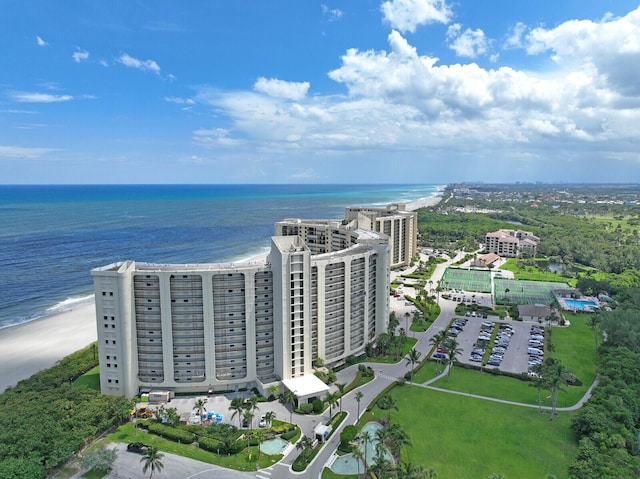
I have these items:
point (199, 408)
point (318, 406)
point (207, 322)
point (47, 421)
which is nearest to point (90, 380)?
point (47, 421)

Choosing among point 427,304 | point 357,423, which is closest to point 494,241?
point 427,304

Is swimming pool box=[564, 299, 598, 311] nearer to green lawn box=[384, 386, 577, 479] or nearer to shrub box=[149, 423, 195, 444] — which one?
green lawn box=[384, 386, 577, 479]

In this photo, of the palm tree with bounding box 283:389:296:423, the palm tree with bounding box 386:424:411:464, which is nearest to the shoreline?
the palm tree with bounding box 283:389:296:423

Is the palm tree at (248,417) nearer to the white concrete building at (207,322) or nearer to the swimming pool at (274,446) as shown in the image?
the swimming pool at (274,446)

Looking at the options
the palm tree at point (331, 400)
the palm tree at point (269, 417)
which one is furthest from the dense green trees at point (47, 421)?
the palm tree at point (331, 400)

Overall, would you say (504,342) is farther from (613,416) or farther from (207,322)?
(207,322)
